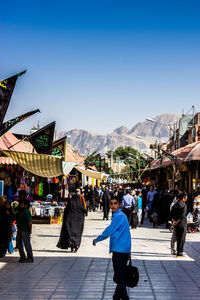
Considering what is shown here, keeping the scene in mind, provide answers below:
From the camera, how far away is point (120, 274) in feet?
20.1

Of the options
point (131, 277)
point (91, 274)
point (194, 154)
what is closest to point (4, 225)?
point (91, 274)

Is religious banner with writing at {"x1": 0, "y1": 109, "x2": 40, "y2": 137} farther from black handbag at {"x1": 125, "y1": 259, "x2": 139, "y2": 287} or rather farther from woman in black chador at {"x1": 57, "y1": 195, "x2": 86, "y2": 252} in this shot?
black handbag at {"x1": 125, "y1": 259, "x2": 139, "y2": 287}

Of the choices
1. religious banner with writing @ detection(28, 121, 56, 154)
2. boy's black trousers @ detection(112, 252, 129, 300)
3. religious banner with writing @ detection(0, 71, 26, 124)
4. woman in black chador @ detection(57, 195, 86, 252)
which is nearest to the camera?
boy's black trousers @ detection(112, 252, 129, 300)

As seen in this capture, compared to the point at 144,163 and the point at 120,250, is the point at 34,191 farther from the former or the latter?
the point at 144,163

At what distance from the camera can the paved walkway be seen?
7.05 metres

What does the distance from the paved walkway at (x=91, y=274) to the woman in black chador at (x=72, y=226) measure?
24 centimetres

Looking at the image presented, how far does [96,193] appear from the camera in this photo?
33.2 m

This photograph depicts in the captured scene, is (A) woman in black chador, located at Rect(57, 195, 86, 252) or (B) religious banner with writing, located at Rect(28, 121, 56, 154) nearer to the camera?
(A) woman in black chador, located at Rect(57, 195, 86, 252)

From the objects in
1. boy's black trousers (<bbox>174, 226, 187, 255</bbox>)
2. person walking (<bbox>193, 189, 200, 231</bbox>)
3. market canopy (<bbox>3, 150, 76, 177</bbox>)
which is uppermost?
market canopy (<bbox>3, 150, 76, 177</bbox>)

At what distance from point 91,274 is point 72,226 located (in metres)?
3.26

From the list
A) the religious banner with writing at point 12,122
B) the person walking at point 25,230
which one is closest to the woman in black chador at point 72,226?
the person walking at point 25,230

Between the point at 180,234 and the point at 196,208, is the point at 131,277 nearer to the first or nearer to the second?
the point at 180,234

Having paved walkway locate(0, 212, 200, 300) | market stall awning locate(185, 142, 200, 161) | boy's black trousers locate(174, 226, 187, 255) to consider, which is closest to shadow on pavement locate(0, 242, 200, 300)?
paved walkway locate(0, 212, 200, 300)

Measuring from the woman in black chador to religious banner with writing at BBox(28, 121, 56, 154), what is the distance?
515cm
